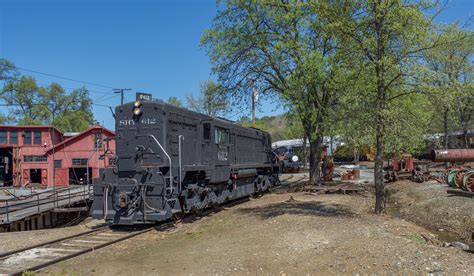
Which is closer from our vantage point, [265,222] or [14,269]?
[14,269]

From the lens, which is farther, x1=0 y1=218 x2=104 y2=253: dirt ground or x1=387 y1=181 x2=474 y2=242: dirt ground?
x1=387 y1=181 x2=474 y2=242: dirt ground

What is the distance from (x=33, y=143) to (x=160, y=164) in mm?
36626

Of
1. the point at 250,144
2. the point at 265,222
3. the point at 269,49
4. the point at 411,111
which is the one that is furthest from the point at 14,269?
the point at 269,49

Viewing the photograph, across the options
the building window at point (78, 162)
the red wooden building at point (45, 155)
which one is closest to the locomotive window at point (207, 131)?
the red wooden building at point (45, 155)

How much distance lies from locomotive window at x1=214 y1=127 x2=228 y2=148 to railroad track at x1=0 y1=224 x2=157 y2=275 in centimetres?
530

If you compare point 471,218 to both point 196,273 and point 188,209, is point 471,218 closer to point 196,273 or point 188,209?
point 188,209

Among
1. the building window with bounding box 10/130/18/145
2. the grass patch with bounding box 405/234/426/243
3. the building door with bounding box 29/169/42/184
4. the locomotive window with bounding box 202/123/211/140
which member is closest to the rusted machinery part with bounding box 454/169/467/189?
the grass patch with bounding box 405/234/426/243

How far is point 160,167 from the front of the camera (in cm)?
1334

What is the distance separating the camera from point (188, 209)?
572 inches

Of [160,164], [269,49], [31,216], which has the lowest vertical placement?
[31,216]

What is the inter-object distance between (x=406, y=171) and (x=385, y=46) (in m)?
21.8

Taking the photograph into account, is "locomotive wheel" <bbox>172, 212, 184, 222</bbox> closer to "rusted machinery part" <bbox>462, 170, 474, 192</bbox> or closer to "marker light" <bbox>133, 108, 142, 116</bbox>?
"marker light" <bbox>133, 108, 142, 116</bbox>

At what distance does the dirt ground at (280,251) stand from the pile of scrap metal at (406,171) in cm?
1795

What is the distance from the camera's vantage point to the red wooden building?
143ft
